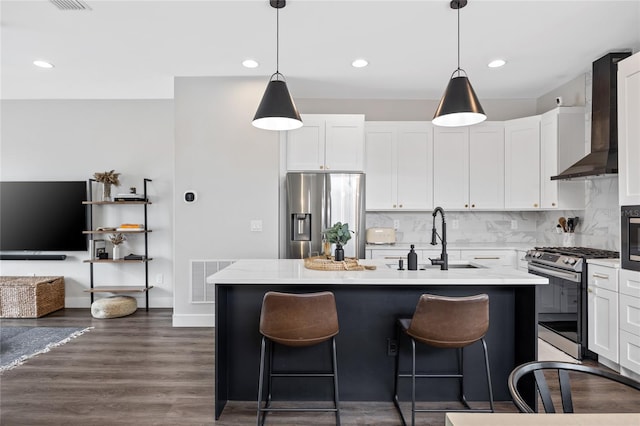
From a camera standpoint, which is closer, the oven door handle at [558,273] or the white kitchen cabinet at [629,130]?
the white kitchen cabinet at [629,130]

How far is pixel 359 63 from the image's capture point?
3688 millimetres

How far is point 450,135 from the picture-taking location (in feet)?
14.8

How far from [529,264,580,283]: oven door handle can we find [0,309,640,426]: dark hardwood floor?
2.72ft

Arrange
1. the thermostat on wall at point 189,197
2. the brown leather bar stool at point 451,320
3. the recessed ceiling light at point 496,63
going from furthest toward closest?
1. the thermostat on wall at point 189,197
2. the recessed ceiling light at point 496,63
3. the brown leather bar stool at point 451,320

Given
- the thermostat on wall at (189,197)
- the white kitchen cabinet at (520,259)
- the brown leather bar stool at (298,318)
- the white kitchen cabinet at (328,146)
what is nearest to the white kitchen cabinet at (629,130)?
the white kitchen cabinet at (520,259)

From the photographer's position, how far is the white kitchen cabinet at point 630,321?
105 inches

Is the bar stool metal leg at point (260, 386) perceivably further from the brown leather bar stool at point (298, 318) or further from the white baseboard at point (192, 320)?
the white baseboard at point (192, 320)

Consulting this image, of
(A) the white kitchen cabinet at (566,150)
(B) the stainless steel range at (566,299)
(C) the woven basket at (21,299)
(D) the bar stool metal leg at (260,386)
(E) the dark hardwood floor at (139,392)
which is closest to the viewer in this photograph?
(D) the bar stool metal leg at (260,386)

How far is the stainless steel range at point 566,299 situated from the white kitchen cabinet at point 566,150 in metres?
0.74

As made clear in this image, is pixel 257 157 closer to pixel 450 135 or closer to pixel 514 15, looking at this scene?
pixel 450 135

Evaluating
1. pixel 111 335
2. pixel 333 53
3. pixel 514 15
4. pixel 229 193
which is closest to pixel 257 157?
pixel 229 193

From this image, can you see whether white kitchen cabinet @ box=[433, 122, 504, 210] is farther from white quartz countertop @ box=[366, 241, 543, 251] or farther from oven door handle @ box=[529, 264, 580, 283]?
oven door handle @ box=[529, 264, 580, 283]

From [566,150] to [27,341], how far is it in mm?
5972

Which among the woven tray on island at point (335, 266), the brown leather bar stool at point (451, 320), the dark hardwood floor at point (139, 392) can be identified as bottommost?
the dark hardwood floor at point (139, 392)
